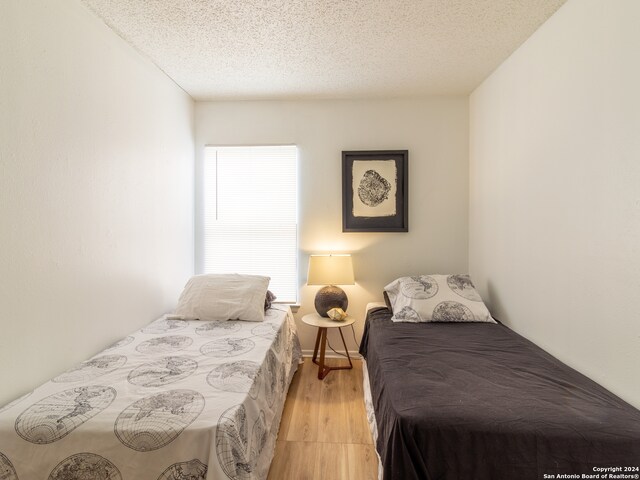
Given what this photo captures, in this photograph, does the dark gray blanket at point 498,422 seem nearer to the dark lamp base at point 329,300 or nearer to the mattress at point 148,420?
the mattress at point 148,420

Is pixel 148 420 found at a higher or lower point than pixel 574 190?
lower

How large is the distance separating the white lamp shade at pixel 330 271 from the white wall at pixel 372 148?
0.30 metres

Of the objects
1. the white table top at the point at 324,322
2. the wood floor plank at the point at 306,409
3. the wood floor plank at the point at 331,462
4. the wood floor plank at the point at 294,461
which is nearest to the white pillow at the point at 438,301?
the white table top at the point at 324,322

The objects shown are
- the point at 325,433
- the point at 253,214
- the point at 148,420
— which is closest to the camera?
the point at 148,420

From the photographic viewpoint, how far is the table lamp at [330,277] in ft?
9.50

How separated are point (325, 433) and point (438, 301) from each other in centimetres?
123

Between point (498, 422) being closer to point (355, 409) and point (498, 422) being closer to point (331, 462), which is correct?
point (331, 462)

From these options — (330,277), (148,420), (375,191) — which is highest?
(375,191)

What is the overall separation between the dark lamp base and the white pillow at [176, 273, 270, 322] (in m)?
0.50

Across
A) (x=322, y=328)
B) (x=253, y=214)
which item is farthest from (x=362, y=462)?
(x=253, y=214)

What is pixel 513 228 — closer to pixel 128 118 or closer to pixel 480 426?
pixel 480 426

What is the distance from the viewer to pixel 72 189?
5.76ft

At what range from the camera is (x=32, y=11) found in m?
1.53

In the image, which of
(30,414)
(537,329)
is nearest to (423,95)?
(537,329)
